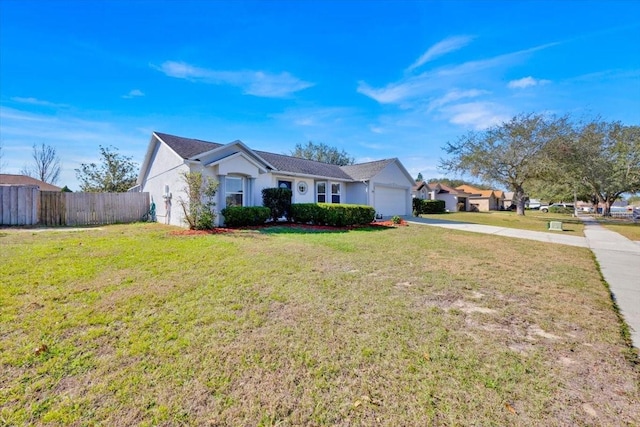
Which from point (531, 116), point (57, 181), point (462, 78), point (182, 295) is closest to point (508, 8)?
point (462, 78)

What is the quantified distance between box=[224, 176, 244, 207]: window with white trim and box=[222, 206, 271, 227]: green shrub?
1.35m

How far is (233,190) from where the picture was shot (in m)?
13.6

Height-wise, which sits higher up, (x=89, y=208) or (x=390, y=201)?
(x=390, y=201)

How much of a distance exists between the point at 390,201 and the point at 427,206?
34.7 ft

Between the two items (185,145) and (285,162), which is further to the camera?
(285,162)

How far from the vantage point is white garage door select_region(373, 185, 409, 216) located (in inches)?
852

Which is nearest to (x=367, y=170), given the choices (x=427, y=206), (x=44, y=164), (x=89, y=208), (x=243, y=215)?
(x=243, y=215)

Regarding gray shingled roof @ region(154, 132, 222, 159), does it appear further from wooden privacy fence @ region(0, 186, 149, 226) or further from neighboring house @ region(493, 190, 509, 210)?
neighboring house @ region(493, 190, 509, 210)

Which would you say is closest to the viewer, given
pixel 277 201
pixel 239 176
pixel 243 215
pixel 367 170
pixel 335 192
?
pixel 243 215

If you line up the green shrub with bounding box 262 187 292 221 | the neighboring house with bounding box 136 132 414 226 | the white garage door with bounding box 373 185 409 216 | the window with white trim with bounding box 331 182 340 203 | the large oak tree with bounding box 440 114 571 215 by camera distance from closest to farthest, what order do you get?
the neighboring house with bounding box 136 132 414 226 → the green shrub with bounding box 262 187 292 221 → the window with white trim with bounding box 331 182 340 203 → the white garage door with bounding box 373 185 409 216 → the large oak tree with bounding box 440 114 571 215

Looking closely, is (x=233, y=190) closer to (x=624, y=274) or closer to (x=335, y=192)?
(x=335, y=192)

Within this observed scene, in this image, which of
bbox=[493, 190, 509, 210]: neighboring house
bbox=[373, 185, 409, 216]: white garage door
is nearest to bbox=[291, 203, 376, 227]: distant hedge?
bbox=[373, 185, 409, 216]: white garage door

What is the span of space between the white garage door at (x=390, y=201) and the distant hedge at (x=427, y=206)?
16.1 feet

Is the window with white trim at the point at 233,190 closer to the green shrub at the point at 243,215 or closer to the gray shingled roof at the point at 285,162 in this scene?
the green shrub at the point at 243,215
